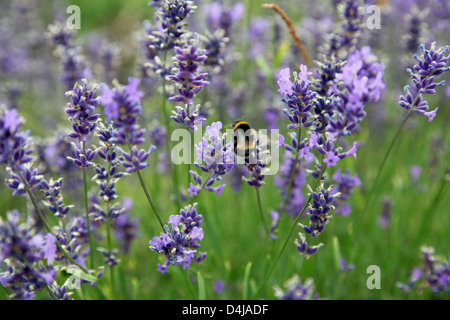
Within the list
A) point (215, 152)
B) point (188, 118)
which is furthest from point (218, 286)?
point (188, 118)

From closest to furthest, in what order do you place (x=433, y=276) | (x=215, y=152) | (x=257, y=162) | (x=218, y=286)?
(x=215, y=152) → (x=257, y=162) → (x=433, y=276) → (x=218, y=286)

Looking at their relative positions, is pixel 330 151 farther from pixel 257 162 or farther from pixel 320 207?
pixel 257 162

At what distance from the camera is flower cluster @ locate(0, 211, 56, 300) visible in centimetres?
138

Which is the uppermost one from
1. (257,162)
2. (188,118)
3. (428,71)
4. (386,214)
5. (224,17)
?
(224,17)

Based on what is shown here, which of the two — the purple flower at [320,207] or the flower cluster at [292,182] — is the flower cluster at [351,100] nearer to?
the purple flower at [320,207]

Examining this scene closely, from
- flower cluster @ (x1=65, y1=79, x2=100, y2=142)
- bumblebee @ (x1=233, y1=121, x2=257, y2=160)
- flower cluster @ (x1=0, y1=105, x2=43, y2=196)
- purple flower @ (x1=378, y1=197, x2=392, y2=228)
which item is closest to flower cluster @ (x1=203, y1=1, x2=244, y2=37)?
bumblebee @ (x1=233, y1=121, x2=257, y2=160)

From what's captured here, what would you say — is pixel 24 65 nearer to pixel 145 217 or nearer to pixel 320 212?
pixel 145 217

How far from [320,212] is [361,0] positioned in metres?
1.60

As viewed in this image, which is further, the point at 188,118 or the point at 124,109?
the point at 188,118

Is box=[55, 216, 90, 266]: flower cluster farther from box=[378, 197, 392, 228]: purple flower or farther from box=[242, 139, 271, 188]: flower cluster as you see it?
box=[378, 197, 392, 228]: purple flower

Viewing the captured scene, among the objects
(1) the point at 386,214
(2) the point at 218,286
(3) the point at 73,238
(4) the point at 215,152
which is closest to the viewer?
(4) the point at 215,152

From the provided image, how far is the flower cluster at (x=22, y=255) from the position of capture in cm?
138

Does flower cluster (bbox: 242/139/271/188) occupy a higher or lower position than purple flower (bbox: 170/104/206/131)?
lower

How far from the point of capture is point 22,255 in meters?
1.45
